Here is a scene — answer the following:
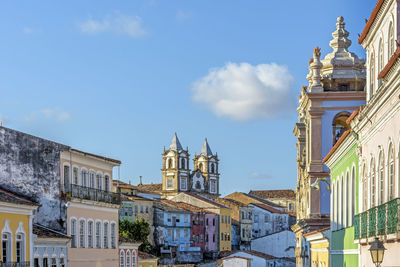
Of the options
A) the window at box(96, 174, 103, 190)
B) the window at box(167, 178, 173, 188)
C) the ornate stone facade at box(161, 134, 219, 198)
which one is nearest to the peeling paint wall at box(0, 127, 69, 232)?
the window at box(96, 174, 103, 190)

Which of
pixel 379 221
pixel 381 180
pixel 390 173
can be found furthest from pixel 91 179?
pixel 390 173

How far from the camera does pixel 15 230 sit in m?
31.2

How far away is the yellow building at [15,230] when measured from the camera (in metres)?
30.4

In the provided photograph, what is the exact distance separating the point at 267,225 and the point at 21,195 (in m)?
108

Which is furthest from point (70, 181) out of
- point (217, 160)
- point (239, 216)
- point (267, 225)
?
point (217, 160)

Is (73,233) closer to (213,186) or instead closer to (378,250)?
(378,250)

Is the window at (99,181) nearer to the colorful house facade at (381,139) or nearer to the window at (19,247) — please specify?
the window at (19,247)

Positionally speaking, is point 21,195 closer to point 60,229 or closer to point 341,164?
point 60,229

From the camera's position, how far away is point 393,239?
15570mm

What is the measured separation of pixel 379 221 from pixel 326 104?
25.9 metres

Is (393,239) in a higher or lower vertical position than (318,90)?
lower

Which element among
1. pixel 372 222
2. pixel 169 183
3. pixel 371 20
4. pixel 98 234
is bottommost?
pixel 98 234

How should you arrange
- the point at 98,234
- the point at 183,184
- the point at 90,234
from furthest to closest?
the point at 183,184 < the point at 98,234 < the point at 90,234

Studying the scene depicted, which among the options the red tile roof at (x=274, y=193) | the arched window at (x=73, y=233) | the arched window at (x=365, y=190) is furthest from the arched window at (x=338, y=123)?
the red tile roof at (x=274, y=193)
